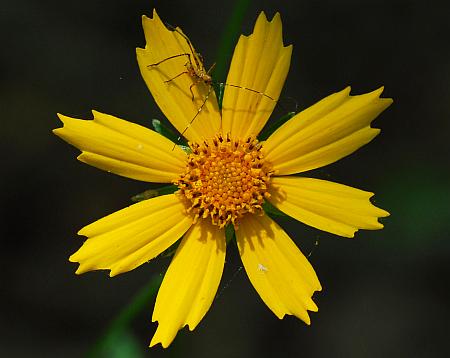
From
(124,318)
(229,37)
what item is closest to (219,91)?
(229,37)

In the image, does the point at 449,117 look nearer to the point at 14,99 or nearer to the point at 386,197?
the point at 386,197

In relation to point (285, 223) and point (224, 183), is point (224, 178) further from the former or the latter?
point (285, 223)

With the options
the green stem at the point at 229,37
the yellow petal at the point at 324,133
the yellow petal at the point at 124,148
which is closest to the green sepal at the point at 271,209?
the yellow petal at the point at 324,133

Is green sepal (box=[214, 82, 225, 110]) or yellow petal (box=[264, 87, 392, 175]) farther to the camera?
green sepal (box=[214, 82, 225, 110])

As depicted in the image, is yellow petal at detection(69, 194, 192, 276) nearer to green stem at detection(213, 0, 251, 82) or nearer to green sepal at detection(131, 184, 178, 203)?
green sepal at detection(131, 184, 178, 203)

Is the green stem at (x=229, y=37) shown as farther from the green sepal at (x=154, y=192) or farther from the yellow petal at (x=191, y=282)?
the yellow petal at (x=191, y=282)

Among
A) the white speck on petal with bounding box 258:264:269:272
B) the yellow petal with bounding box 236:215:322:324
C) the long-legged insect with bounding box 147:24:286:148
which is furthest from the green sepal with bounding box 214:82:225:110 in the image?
the white speck on petal with bounding box 258:264:269:272
